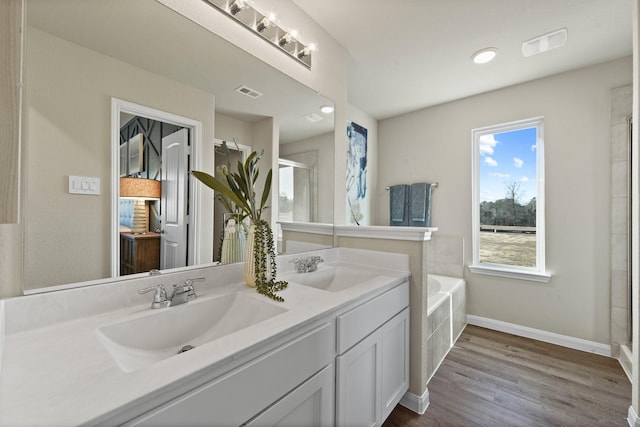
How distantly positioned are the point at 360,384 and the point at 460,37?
2.33m

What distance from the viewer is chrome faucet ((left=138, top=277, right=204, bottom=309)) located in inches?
37.7

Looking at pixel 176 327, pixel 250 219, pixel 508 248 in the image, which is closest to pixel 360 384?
pixel 176 327

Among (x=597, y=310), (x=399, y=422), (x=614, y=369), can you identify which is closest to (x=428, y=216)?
(x=597, y=310)

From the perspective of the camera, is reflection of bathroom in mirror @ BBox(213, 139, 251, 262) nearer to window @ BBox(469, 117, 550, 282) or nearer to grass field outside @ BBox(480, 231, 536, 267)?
window @ BBox(469, 117, 550, 282)

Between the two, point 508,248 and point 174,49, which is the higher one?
point 174,49

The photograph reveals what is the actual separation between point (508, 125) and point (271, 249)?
2805 millimetres

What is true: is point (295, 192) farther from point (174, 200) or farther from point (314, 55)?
point (314, 55)

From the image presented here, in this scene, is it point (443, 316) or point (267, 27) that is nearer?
point (267, 27)

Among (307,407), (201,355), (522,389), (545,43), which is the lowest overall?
(522,389)

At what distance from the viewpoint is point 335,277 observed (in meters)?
1.70

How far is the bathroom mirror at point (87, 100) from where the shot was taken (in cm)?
81

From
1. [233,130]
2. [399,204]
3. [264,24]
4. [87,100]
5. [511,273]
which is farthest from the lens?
[399,204]

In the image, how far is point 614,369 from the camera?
6.64ft

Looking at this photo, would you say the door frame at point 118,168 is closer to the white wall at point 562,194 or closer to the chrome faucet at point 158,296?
the chrome faucet at point 158,296
